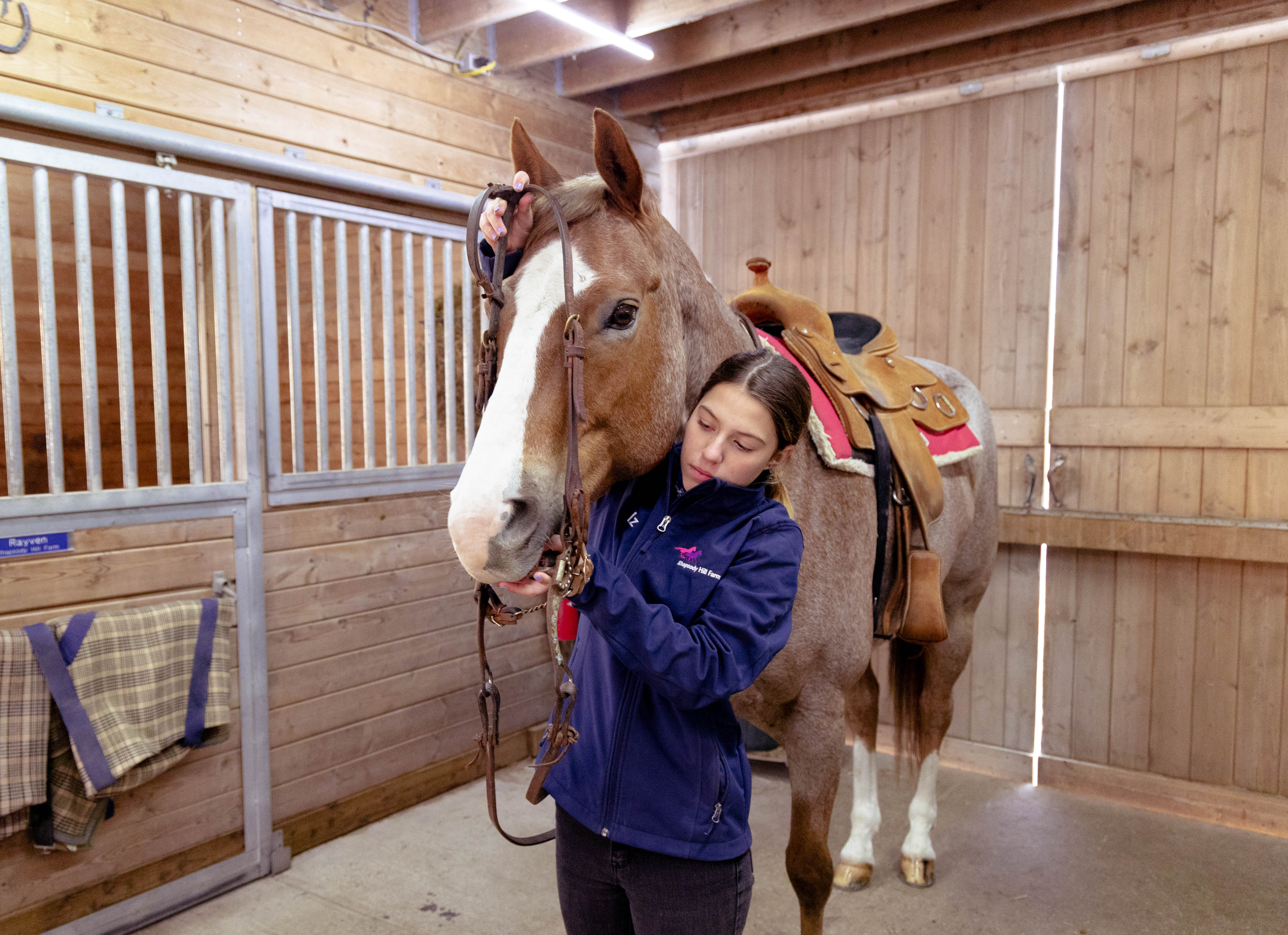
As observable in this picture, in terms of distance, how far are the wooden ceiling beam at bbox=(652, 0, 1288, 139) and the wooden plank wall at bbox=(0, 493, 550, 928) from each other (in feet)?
6.61

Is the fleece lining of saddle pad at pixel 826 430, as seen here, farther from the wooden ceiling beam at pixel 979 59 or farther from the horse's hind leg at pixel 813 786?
the wooden ceiling beam at pixel 979 59

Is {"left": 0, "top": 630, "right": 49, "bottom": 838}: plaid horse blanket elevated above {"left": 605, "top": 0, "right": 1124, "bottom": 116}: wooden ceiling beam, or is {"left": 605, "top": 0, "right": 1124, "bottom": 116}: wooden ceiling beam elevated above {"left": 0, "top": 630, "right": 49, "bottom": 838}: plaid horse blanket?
{"left": 605, "top": 0, "right": 1124, "bottom": 116}: wooden ceiling beam

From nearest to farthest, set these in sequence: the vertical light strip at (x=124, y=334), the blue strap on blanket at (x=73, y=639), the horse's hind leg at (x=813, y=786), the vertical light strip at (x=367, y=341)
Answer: the horse's hind leg at (x=813, y=786) < the blue strap on blanket at (x=73, y=639) < the vertical light strip at (x=124, y=334) < the vertical light strip at (x=367, y=341)

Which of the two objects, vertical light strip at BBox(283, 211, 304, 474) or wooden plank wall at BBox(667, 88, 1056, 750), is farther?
wooden plank wall at BBox(667, 88, 1056, 750)

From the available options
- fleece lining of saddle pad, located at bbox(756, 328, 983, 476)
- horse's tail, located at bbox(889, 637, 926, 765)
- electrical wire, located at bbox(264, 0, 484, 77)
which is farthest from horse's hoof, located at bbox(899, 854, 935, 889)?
electrical wire, located at bbox(264, 0, 484, 77)

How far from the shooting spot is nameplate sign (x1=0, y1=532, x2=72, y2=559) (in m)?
1.79

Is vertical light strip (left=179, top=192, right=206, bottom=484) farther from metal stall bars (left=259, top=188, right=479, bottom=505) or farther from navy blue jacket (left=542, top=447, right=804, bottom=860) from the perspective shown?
navy blue jacket (left=542, top=447, right=804, bottom=860)

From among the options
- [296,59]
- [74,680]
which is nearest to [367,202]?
[296,59]

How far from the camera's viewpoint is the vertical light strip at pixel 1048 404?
9.18ft

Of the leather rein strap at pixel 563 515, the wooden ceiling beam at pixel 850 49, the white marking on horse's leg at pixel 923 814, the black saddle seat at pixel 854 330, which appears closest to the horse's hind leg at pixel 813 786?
the leather rein strap at pixel 563 515

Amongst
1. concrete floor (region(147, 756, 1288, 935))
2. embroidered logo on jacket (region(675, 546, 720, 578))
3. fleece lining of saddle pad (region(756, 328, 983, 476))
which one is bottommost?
concrete floor (region(147, 756, 1288, 935))

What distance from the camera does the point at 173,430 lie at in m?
2.69

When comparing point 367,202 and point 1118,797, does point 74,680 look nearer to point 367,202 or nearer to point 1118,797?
point 367,202

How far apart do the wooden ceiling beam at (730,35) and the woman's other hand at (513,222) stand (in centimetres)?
192
